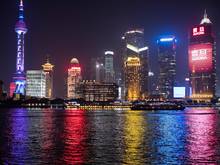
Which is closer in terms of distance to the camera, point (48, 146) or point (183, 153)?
point (183, 153)

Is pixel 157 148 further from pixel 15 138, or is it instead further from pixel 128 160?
pixel 15 138

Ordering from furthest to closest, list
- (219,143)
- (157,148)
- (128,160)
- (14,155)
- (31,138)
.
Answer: (31,138) → (219,143) → (157,148) → (14,155) → (128,160)

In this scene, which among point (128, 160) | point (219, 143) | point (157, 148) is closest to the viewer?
point (128, 160)

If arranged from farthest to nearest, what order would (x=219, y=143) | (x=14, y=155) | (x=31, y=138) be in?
1. (x=31, y=138)
2. (x=219, y=143)
3. (x=14, y=155)

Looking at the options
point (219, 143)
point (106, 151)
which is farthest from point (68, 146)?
point (219, 143)

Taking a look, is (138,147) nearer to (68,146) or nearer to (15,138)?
(68,146)

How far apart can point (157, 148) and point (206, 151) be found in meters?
6.31

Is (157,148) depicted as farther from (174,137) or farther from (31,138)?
(31,138)

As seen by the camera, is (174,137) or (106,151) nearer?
(106,151)

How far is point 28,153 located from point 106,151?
8.81 meters

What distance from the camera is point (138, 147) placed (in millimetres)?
56156

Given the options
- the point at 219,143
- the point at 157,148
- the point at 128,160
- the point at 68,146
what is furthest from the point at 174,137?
the point at 128,160

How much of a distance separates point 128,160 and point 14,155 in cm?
1274

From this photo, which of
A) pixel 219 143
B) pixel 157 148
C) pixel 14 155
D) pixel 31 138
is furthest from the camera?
pixel 31 138
